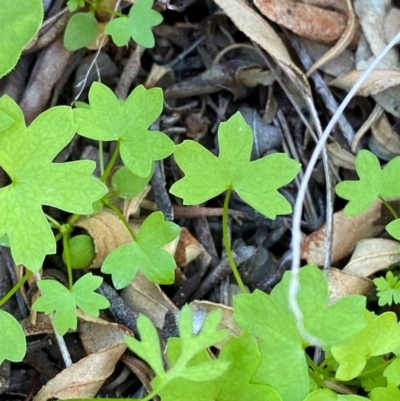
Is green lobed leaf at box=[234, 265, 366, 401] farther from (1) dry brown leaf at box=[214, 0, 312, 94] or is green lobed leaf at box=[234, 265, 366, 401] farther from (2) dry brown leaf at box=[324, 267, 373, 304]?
(1) dry brown leaf at box=[214, 0, 312, 94]

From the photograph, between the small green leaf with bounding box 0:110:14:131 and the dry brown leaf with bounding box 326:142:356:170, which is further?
the dry brown leaf with bounding box 326:142:356:170

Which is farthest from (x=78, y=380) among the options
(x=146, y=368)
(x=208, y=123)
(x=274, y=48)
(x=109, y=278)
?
(x=274, y=48)

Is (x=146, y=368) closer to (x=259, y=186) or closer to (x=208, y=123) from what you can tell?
(x=259, y=186)

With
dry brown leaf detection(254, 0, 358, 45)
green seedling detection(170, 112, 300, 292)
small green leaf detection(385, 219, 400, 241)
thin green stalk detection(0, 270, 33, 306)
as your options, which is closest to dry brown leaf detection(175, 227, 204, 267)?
green seedling detection(170, 112, 300, 292)

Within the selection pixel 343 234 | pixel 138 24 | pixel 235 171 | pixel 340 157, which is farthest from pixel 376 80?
pixel 138 24

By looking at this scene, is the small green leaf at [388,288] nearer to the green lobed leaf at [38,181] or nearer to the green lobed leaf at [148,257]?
the green lobed leaf at [148,257]

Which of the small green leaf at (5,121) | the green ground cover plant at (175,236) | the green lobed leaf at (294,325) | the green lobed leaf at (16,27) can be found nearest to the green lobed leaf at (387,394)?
the green ground cover plant at (175,236)
